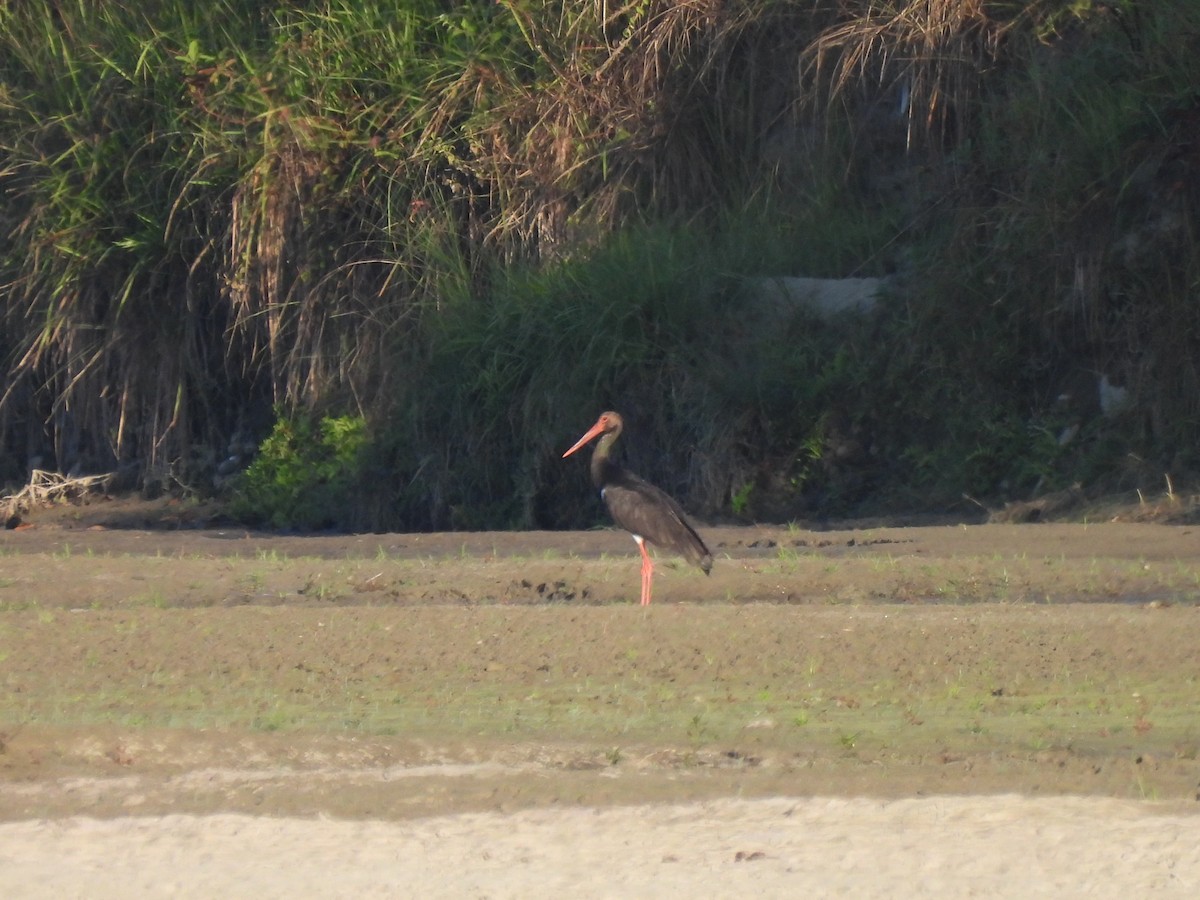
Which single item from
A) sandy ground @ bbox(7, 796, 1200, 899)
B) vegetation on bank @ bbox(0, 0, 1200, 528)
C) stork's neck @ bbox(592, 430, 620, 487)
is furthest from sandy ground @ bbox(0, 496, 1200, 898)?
vegetation on bank @ bbox(0, 0, 1200, 528)

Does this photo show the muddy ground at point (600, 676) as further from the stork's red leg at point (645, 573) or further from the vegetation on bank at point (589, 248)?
the vegetation on bank at point (589, 248)

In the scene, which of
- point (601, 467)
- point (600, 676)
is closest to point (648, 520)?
point (601, 467)

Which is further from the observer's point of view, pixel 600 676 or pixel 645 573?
pixel 645 573

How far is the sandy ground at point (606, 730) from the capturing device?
14.9 feet

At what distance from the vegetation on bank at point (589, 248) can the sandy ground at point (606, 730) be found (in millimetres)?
2791

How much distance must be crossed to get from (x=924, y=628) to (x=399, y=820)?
3276 millimetres

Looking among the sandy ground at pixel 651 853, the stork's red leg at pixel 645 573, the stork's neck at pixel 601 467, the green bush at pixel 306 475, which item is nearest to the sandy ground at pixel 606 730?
the sandy ground at pixel 651 853

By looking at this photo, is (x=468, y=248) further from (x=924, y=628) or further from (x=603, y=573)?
(x=924, y=628)

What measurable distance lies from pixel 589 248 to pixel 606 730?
8.63m

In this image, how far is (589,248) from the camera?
14.4m

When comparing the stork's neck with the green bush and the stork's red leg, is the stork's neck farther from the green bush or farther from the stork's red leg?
the green bush

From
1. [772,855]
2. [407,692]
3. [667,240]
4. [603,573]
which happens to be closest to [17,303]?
[667,240]

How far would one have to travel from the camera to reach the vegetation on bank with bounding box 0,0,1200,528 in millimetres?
12430

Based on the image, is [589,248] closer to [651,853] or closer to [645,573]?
[645,573]
